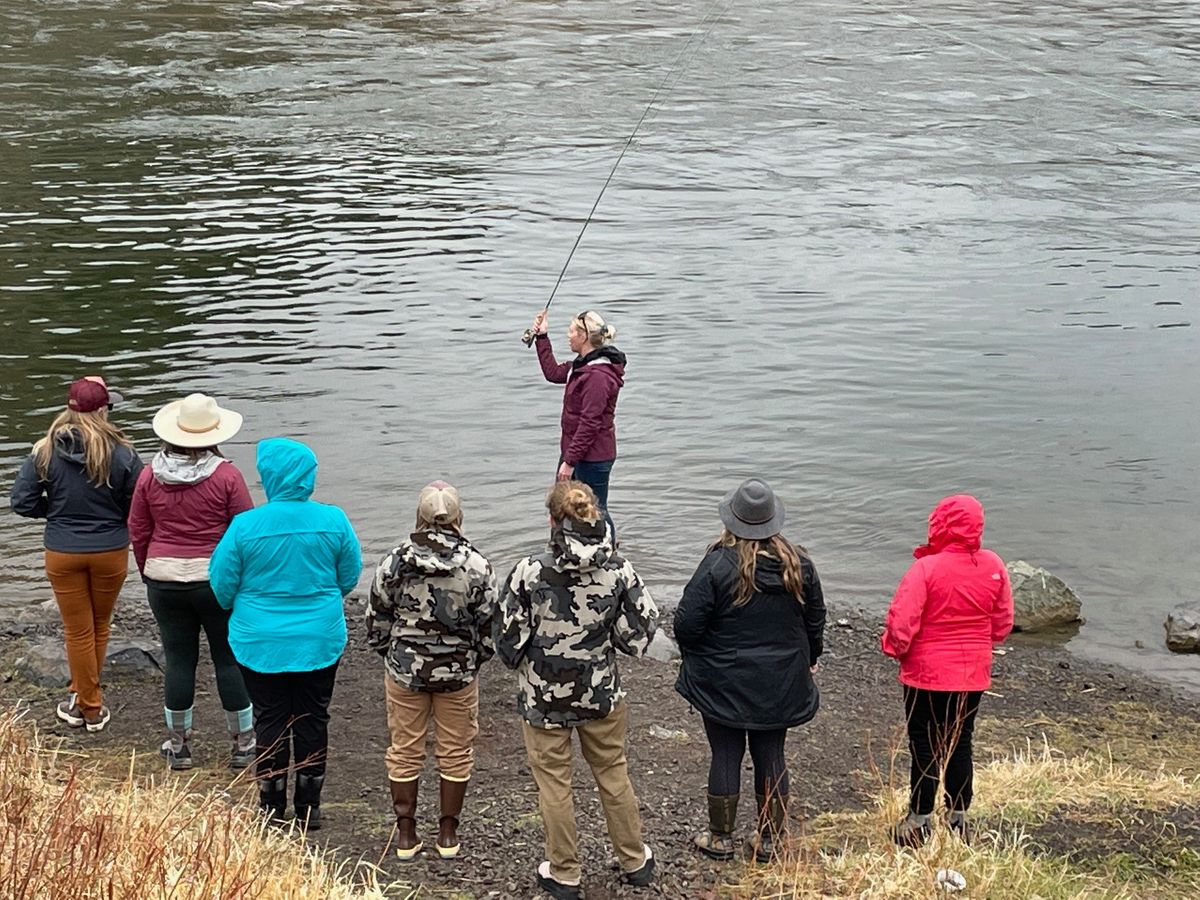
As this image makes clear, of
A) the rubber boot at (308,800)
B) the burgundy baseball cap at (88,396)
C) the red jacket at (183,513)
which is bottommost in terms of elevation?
the rubber boot at (308,800)

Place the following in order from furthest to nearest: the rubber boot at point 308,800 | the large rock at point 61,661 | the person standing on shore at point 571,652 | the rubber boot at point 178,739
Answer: the large rock at point 61,661 → the rubber boot at point 178,739 → the rubber boot at point 308,800 → the person standing on shore at point 571,652

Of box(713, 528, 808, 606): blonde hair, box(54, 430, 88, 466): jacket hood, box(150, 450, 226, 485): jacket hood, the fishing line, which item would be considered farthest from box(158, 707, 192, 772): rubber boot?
the fishing line

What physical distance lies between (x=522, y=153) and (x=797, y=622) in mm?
21806

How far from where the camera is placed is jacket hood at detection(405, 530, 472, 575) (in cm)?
623

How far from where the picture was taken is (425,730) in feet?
21.4

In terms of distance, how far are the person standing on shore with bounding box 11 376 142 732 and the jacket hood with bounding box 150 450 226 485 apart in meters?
0.59

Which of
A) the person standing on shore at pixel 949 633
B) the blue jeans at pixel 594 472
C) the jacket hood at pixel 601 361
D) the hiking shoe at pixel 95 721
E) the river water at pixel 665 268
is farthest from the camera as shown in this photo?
the river water at pixel 665 268

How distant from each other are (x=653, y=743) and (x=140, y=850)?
137 inches

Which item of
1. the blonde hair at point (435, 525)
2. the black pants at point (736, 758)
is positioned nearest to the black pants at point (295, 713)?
the blonde hair at point (435, 525)

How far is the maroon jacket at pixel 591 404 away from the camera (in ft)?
30.9

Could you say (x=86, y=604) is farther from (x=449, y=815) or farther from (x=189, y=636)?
(x=449, y=815)

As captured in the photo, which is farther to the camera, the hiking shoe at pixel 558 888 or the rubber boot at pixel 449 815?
the rubber boot at pixel 449 815

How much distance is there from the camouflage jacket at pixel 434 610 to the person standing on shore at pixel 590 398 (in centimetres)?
302

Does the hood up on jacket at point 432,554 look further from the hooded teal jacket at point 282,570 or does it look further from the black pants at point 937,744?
the black pants at point 937,744
